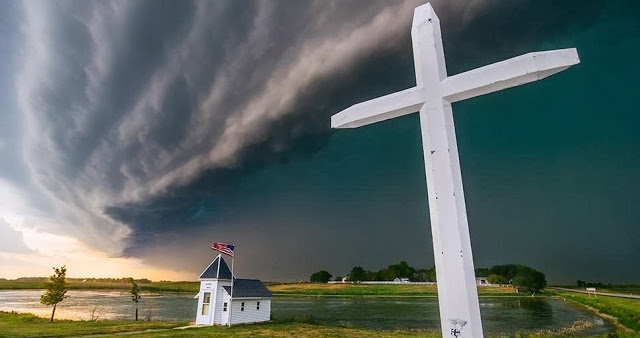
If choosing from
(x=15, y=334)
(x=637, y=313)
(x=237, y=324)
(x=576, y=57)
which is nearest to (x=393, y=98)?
(x=576, y=57)

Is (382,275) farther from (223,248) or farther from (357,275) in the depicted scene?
(223,248)

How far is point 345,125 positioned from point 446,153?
3.64 feet

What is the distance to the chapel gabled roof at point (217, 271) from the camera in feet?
82.1

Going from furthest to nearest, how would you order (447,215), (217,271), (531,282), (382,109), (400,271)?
1. (400,271)
2. (531,282)
3. (217,271)
4. (382,109)
5. (447,215)

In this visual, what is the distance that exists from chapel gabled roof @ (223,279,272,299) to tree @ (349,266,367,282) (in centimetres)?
13727

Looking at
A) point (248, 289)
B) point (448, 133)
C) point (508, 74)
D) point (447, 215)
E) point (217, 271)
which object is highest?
point (508, 74)

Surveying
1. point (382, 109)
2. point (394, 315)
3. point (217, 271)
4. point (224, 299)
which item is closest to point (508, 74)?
point (382, 109)

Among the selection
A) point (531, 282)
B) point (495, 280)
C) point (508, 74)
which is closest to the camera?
point (508, 74)

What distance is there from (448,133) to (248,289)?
2611cm

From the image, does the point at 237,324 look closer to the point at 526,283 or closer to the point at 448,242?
the point at 448,242

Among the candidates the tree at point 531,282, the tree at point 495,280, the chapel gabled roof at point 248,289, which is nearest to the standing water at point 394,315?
the chapel gabled roof at point 248,289

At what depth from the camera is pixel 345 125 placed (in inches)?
130

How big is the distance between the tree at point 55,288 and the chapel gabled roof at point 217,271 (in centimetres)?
1445

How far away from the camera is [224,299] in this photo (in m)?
24.5
